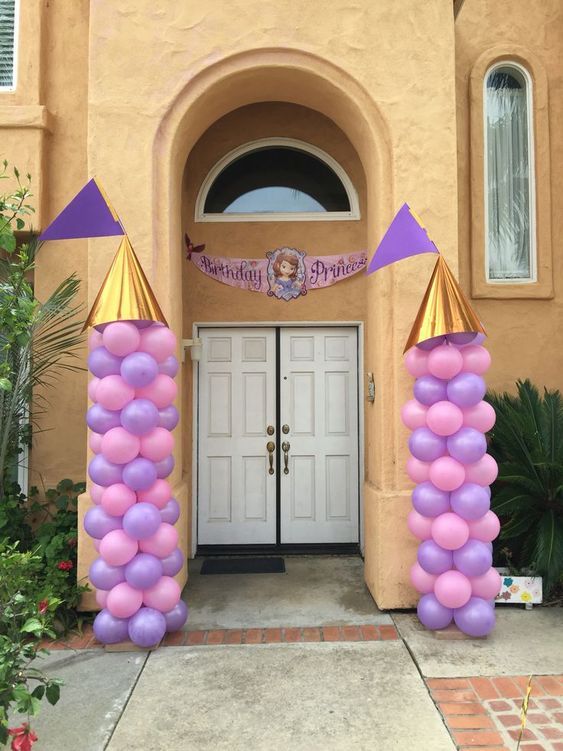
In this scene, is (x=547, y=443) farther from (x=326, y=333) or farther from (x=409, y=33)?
(x=409, y=33)

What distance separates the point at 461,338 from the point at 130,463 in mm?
2540

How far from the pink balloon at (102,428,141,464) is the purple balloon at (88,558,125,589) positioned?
735mm

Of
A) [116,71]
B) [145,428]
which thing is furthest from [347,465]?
[116,71]

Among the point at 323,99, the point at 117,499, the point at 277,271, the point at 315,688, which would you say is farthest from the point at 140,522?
the point at 323,99

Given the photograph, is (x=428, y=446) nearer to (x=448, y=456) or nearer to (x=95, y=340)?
(x=448, y=456)

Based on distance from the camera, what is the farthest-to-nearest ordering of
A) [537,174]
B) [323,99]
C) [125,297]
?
[537,174] → [323,99] → [125,297]

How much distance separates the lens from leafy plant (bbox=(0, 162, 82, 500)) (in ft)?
13.8

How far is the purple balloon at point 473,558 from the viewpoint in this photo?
3993mm

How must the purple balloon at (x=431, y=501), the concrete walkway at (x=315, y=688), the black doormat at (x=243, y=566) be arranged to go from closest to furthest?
the concrete walkway at (x=315, y=688), the purple balloon at (x=431, y=501), the black doormat at (x=243, y=566)

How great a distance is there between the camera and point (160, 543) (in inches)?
157

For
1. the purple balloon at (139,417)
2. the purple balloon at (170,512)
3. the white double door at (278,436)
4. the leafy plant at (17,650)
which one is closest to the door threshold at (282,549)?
the white double door at (278,436)

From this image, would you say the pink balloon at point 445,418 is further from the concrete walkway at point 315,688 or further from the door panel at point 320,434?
the door panel at point 320,434

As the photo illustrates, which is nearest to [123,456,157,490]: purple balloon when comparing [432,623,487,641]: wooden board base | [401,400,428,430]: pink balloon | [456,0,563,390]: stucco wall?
[401,400,428,430]: pink balloon

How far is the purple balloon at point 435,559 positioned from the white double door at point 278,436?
190cm
